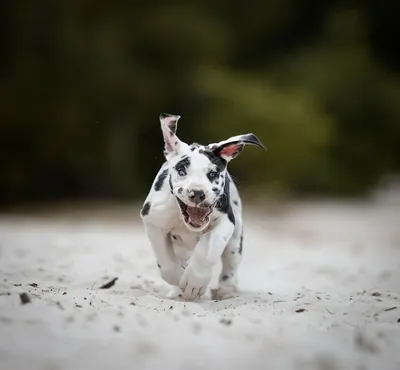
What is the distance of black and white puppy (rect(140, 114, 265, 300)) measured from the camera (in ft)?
11.9

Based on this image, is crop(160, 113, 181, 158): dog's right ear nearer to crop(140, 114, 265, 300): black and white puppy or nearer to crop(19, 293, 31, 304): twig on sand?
crop(140, 114, 265, 300): black and white puppy

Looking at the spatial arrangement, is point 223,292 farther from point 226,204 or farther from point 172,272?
point 226,204

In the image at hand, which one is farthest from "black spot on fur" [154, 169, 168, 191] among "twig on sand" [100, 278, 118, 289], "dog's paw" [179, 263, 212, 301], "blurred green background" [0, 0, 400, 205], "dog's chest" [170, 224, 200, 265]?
"blurred green background" [0, 0, 400, 205]

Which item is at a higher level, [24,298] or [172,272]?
[24,298]

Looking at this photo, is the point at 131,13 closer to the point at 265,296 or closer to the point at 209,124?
the point at 209,124

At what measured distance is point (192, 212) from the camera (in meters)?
3.65

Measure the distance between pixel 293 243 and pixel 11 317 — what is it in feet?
18.9

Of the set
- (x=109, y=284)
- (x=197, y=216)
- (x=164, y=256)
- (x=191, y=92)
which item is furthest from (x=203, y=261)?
(x=191, y=92)

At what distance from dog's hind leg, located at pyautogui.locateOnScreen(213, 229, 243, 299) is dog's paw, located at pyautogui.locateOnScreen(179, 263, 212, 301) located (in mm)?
425

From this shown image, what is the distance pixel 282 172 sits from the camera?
1288cm

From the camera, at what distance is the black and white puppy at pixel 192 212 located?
3.63 m

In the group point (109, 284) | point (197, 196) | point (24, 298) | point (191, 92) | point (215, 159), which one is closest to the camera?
point (24, 298)

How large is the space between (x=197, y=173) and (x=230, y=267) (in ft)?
2.68

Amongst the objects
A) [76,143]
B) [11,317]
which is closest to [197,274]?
[11,317]
